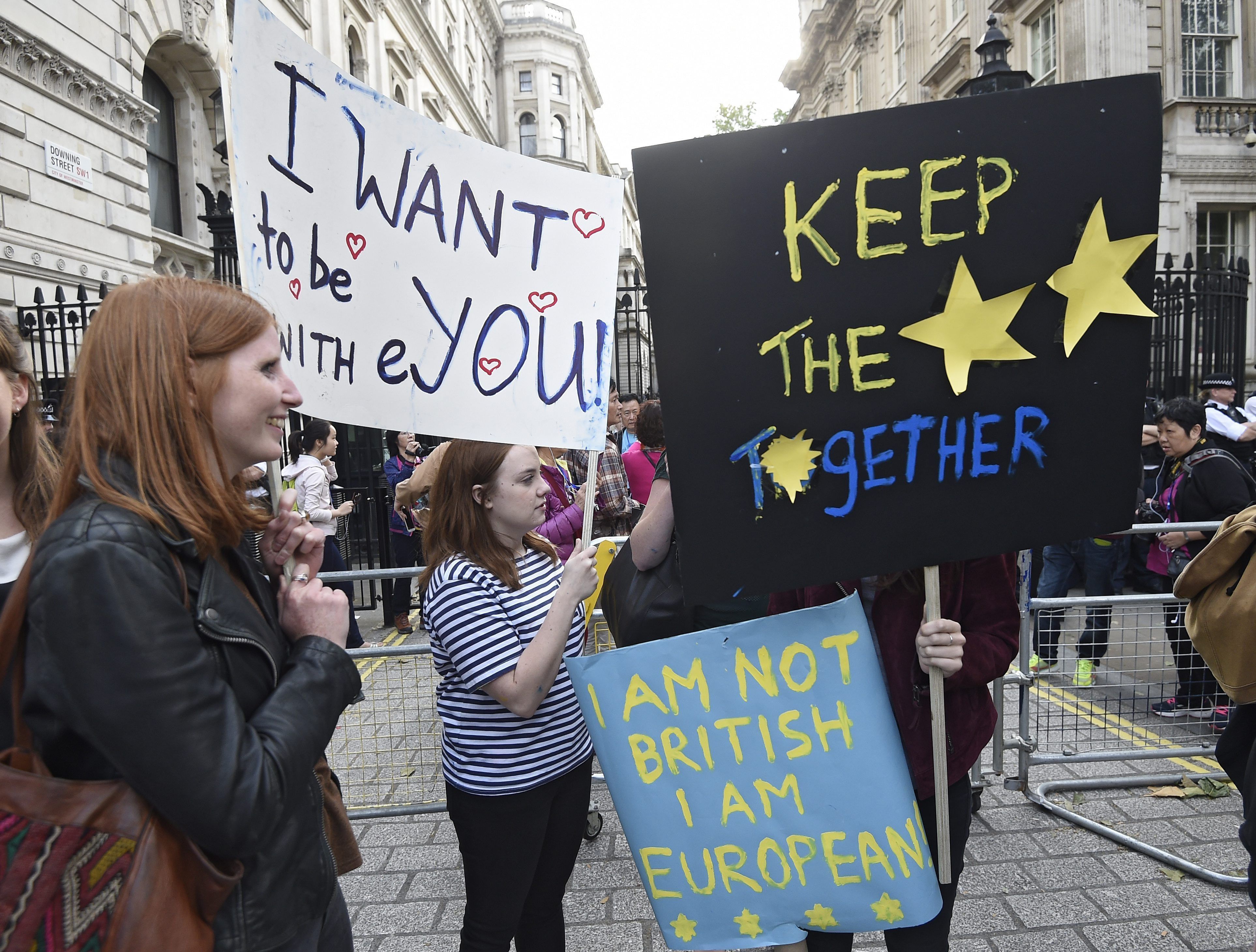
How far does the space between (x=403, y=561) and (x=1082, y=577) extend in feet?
22.0

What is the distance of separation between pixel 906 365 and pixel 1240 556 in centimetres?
141

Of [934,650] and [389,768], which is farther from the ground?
[934,650]

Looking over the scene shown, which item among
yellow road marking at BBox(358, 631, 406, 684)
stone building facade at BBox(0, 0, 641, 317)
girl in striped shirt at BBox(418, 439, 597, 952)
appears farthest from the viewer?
stone building facade at BBox(0, 0, 641, 317)

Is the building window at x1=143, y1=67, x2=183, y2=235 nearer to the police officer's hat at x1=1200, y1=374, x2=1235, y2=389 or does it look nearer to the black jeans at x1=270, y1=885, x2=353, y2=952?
the black jeans at x1=270, y1=885, x2=353, y2=952

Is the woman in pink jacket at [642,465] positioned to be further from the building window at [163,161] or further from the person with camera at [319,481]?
the building window at [163,161]

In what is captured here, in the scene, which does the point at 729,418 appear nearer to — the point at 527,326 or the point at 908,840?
the point at 527,326

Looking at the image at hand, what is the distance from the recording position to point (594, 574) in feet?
6.97

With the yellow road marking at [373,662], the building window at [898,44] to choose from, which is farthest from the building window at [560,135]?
the yellow road marking at [373,662]

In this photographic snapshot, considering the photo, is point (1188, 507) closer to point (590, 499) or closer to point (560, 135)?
point (590, 499)

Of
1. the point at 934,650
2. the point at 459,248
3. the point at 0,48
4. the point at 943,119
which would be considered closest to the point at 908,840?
the point at 934,650

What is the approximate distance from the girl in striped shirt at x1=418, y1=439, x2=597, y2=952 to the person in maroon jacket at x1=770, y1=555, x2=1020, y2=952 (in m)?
0.75

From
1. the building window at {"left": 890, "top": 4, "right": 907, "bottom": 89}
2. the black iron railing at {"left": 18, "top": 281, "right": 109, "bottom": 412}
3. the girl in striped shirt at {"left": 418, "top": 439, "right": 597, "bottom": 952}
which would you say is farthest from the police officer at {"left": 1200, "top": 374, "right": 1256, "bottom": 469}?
the building window at {"left": 890, "top": 4, "right": 907, "bottom": 89}

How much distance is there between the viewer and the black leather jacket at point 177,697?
110 centimetres

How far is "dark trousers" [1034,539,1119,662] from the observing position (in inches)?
172
